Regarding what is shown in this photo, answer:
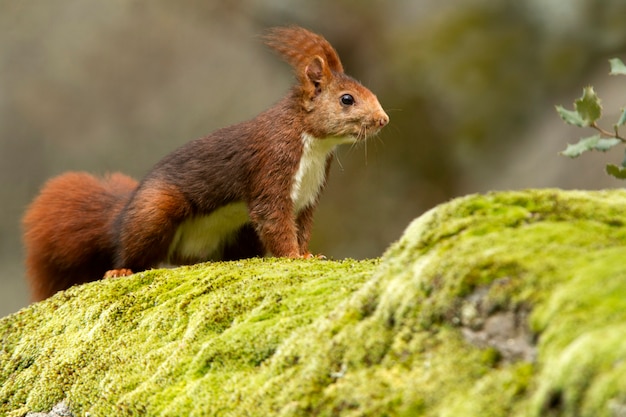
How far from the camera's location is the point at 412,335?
58.7 inches

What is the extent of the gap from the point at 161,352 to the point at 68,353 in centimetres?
48

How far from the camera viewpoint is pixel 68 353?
2.49 m

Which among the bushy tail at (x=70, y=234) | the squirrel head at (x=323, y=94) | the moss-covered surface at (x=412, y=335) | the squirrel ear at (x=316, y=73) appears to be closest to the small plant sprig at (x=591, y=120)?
the moss-covered surface at (x=412, y=335)

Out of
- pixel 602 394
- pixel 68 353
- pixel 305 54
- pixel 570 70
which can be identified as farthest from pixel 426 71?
pixel 602 394

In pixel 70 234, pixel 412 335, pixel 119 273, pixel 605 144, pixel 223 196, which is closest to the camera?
pixel 412 335

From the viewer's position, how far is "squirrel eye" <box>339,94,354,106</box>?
398cm

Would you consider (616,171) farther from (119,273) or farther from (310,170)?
(119,273)

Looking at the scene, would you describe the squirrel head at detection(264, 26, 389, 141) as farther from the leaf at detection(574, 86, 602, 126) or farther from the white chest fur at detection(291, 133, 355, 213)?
the leaf at detection(574, 86, 602, 126)

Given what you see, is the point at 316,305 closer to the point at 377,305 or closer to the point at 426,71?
the point at 377,305

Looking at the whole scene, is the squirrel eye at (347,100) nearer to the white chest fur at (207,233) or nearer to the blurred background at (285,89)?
the white chest fur at (207,233)

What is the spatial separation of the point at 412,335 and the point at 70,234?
2.78 m

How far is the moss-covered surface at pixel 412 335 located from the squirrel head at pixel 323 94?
1525 mm

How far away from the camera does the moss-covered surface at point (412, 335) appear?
124 centimetres

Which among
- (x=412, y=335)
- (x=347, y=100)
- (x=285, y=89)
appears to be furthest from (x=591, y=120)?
(x=285, y=89)
